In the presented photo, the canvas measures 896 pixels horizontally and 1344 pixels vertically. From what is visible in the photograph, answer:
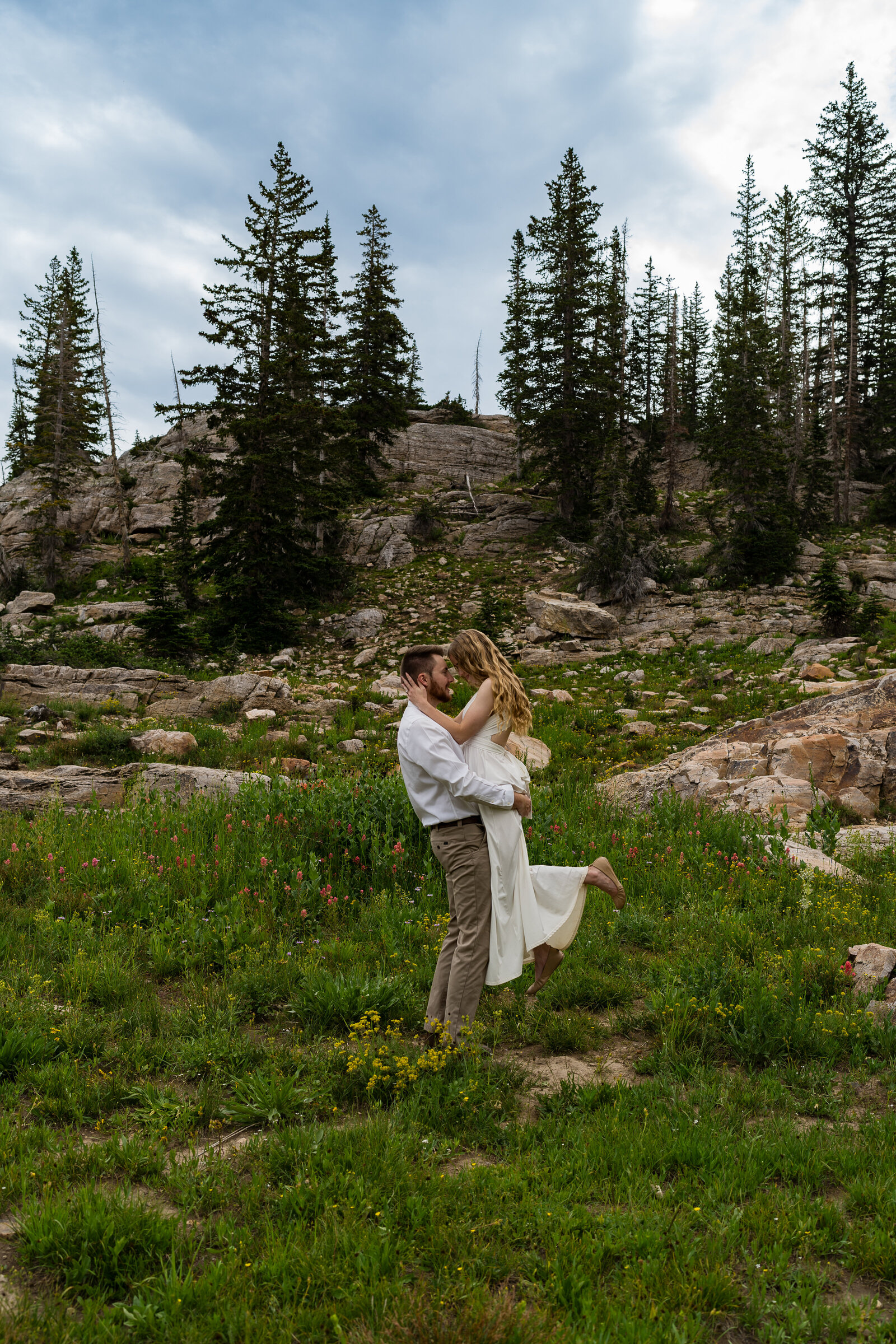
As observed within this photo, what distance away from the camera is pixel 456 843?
414cm

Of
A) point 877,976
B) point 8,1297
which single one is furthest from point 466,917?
point 877,976

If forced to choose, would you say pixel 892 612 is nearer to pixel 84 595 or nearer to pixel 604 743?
pixel 604 743

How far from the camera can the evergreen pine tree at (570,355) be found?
27344mm

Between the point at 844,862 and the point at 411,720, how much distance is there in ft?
16.2

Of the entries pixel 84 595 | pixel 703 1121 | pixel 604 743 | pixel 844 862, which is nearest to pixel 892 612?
pixel 604 743

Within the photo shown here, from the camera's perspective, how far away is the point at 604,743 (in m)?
12.3

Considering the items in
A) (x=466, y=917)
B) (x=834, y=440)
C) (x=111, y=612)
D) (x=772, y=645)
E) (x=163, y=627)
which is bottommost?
(x=466, y=917)

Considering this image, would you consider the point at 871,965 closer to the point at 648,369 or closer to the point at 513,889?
the point at 513,889

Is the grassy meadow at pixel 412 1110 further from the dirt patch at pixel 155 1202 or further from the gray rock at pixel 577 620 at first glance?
the gray rock at pixel 577 620

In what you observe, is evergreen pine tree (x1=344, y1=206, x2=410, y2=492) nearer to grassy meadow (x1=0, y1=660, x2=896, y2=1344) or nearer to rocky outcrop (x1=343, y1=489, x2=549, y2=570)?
rocky outcrop (x1=343, y1=489, x2=549, y2=570)

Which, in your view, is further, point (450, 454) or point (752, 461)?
point (450, 454)

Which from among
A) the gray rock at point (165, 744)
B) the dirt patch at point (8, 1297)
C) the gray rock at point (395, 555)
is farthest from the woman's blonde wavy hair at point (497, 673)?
the gray rock at point (395, 555)

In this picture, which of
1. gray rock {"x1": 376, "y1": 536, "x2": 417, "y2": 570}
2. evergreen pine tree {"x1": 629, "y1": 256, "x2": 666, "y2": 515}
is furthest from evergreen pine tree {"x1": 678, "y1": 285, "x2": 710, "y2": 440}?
gray rock {"x1": 376, "y1": 536, "x2": 417, "y2": 570}

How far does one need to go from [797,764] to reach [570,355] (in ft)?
76.2
